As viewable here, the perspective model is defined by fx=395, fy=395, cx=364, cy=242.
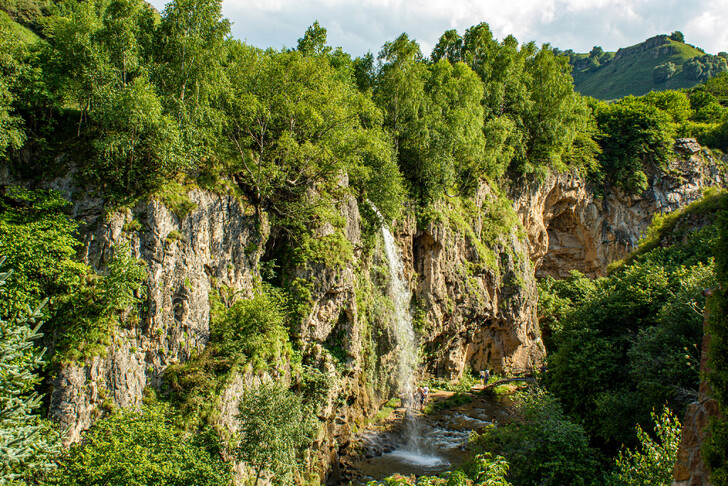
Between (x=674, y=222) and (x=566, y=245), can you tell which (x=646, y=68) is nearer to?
(x=566, y=245)

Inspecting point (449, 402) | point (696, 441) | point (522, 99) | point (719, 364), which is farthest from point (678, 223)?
point (696, 441)

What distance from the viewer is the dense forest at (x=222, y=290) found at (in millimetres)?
10789

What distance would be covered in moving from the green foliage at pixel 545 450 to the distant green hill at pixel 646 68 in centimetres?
11630

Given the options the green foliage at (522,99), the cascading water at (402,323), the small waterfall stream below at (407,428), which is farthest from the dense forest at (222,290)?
the green foliage at (522,99)

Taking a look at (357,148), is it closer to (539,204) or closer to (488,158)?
(488,158)

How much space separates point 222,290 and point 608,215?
157ft

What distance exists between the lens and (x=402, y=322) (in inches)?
1052

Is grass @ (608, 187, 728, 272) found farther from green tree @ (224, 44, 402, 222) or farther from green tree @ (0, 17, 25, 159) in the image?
green tree @ (0, 17, 25, 159)

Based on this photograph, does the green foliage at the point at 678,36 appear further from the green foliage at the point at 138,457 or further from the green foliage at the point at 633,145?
the green foliage at the point at 138,457

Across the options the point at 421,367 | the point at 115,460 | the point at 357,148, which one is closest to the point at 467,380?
the point at 421,367

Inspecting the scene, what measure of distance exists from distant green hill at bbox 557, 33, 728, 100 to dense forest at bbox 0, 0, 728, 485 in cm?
9868

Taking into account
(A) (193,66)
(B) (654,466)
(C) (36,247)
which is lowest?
(B) (654,466)

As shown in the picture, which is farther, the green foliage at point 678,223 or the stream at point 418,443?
the green foliage at point 678,223

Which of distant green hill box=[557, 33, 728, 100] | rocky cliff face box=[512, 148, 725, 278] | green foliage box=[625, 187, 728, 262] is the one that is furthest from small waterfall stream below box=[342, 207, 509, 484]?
distant green hill box=[557, 33, 728, 100]
